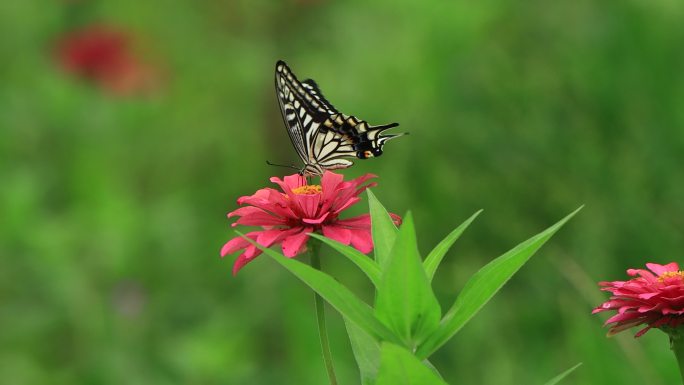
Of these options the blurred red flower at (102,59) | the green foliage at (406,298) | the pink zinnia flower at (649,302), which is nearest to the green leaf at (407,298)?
the green foliage at (406,298)

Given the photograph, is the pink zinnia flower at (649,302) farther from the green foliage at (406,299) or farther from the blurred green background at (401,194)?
the blurred green background at (401,194)

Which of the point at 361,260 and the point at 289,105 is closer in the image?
the point at 361,260

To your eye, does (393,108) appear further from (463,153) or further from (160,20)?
(160,20)

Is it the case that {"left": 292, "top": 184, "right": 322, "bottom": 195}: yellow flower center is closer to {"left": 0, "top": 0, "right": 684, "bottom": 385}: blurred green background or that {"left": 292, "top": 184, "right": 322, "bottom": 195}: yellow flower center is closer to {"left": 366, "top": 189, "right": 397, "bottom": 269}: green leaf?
{"left": 366, "top": 189, "right": 397, "bottom": 269}: green leaf

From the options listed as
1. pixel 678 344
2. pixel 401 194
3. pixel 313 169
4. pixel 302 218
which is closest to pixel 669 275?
pixel 678 344

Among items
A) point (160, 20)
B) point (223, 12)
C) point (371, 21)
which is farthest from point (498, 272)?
point (160, 20)

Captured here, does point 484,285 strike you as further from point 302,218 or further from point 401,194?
point 401,194
